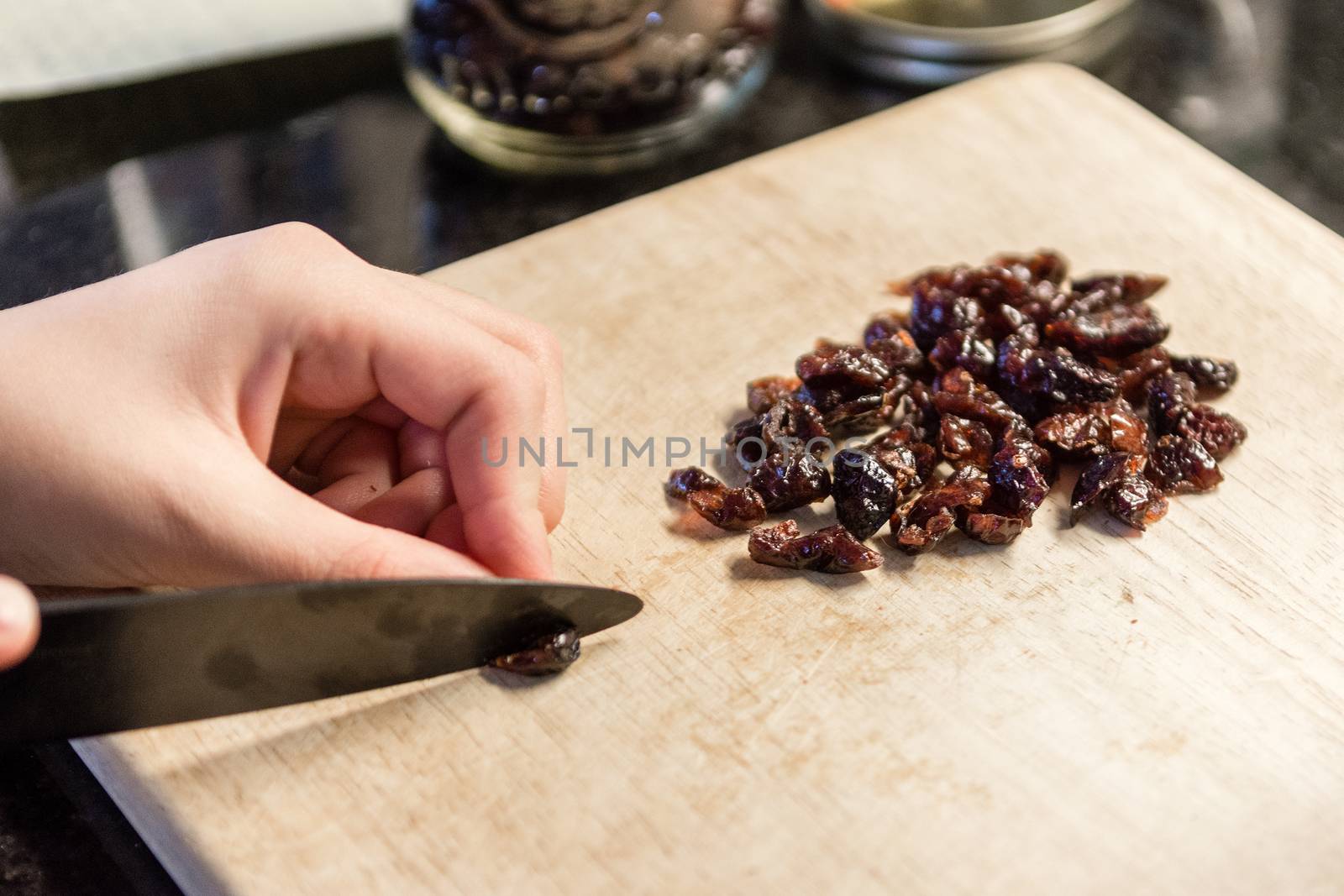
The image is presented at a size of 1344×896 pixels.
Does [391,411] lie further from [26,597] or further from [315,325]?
[26,597]

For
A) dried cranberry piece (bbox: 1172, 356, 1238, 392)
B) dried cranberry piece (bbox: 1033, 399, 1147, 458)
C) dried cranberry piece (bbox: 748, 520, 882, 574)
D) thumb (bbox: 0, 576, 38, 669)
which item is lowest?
dried cranberry piece (bbox: 748, 520, 882, 574)

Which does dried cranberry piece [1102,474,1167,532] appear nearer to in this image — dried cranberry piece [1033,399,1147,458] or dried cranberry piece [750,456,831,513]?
dried cranberry piece [1033,399,1147,458]

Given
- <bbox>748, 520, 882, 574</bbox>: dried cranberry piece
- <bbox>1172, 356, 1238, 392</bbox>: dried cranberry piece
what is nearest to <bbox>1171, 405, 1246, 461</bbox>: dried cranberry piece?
<bbox>1172, 356, 1238, 392</bbox>: dried cranberry piece

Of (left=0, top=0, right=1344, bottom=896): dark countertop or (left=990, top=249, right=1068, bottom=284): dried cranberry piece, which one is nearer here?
(left=990, top=249, right=1068, bottom=284): dried cranberry piece

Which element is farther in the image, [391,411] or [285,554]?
[391,411]

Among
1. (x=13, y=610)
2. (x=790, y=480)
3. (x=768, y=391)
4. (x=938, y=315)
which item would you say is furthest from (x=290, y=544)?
(x=938, y=315)

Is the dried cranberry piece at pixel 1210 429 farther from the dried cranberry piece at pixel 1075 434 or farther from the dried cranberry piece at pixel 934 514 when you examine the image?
the dried cranberry piece at pixel 934 514

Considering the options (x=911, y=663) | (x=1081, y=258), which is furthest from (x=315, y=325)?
(x=1081, y=258)

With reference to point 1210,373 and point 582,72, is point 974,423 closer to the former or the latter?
point 1210,373
